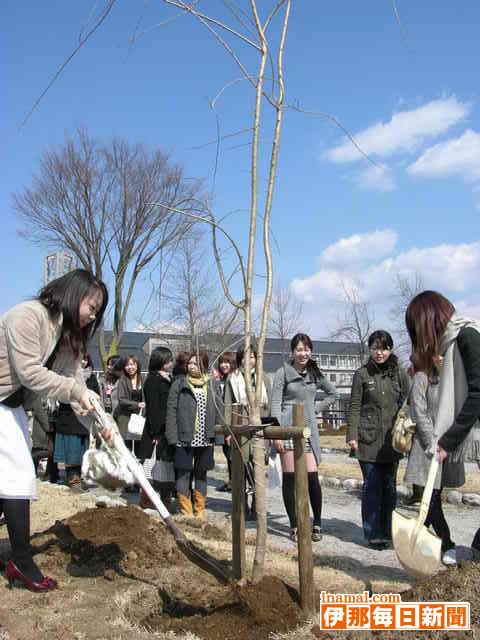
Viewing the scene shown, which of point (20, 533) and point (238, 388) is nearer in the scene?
point (20, 533)

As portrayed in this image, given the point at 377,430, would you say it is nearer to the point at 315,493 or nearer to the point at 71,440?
the point at 315,493

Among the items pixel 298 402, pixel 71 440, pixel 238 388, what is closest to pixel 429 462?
pixel 298 402

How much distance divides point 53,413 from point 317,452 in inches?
182

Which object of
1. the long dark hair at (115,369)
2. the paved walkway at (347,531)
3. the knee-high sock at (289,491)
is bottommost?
the paved walkway at (347,531)

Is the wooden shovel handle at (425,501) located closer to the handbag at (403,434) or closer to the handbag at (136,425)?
the handbag at (403,434)

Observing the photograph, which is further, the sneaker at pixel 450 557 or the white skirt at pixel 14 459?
the sneaker at pixel 450 557

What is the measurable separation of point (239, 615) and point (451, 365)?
5.60 ft

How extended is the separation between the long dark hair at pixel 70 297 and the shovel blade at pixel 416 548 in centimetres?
210

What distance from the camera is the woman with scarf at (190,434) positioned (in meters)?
6.81

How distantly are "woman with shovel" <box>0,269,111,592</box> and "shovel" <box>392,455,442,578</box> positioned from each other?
5.63 feet

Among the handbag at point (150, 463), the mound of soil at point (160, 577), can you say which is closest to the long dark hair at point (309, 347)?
the mound of soil at point (160, 577)

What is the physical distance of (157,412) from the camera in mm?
7285

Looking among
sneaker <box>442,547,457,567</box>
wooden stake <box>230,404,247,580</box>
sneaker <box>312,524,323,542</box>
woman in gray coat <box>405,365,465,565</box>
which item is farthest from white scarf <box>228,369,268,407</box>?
wooden stake <box>230,404,247,580</box>

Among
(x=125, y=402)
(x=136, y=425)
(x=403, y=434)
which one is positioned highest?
Result: (x=125, y=402)
